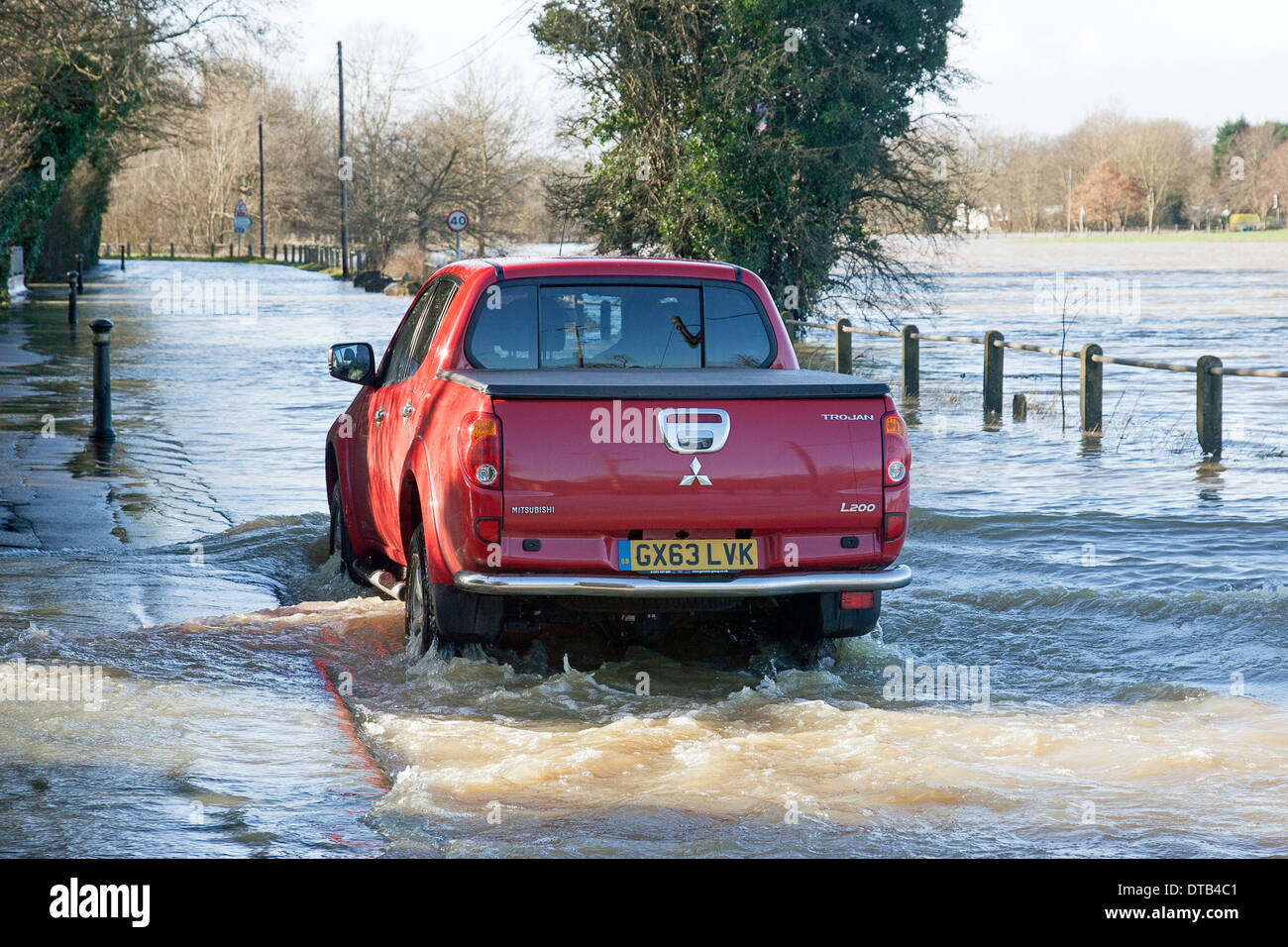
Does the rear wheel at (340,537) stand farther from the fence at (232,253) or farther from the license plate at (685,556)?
the fence at (232,253)

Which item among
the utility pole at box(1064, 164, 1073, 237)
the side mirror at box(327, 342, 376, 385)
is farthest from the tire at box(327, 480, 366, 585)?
the utility pole at box(1064, 164, 1073, 237)

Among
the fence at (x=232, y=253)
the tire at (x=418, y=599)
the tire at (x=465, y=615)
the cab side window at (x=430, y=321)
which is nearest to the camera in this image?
the tire at (x=465, y=615)

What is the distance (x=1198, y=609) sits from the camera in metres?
8.50

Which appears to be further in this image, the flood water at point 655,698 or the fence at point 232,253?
the fence at point 232,253

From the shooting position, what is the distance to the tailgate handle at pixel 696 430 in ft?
20.0

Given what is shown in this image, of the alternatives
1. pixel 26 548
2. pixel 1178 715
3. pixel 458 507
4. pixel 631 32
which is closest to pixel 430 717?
pixel 458 507

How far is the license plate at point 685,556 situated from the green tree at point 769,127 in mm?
19371

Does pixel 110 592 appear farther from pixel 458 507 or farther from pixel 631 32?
pixel 631 32

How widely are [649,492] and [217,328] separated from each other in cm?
2846

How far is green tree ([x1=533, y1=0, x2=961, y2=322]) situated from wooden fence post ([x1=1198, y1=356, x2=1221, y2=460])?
36.8 ft

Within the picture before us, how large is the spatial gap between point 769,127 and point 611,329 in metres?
18.7

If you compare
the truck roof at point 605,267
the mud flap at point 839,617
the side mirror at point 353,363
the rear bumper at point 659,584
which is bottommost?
the mud flap at point 839,617

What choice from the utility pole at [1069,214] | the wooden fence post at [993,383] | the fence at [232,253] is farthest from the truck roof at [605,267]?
the utility pole at [1069,214]

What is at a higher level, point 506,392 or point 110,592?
point 506,392
